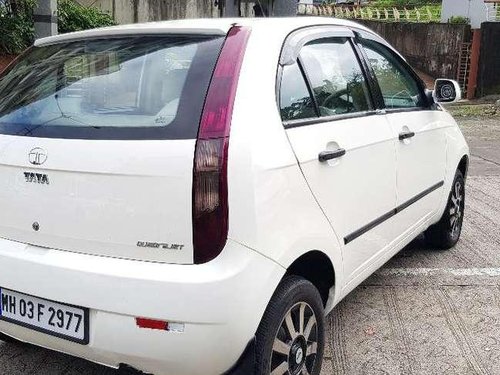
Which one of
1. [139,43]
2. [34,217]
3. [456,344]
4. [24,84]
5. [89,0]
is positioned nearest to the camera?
[34,217]

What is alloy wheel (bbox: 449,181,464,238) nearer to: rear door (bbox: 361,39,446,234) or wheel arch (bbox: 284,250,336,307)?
rear door (bbox: 361,39,446,234)

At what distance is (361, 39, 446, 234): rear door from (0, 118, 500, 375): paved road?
50 centimetres

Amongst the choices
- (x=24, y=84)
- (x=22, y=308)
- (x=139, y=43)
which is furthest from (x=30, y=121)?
(x=22, y=308)

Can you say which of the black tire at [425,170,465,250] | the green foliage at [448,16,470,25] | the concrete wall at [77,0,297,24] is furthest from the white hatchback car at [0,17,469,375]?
the green foliage at [448,16,470,25]

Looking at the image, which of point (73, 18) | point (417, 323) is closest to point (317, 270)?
point (417, 323)

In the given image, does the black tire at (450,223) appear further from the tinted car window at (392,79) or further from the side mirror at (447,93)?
the tinted car window at (392,79)

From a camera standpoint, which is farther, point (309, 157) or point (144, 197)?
point (309, 157)

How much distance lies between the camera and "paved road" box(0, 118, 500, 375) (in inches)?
119

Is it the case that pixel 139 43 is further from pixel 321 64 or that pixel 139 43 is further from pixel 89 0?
pixel 89 0

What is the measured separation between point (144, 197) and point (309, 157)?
29.1 inches

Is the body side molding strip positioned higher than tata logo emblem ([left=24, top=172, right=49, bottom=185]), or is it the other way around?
tata logo emblem ([left=24, top=172, right=49, bottom=185])

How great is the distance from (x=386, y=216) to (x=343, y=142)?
0.71 metres

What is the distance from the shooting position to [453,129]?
4.47 m

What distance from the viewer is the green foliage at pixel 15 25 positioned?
32.6 feet
